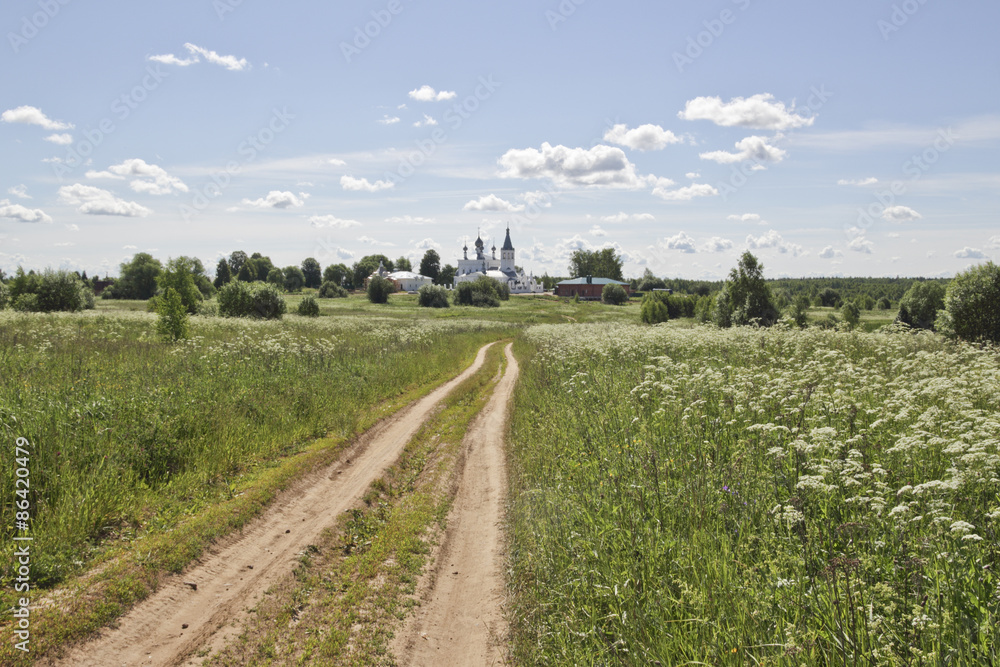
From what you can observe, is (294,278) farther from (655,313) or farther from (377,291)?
(655,313)

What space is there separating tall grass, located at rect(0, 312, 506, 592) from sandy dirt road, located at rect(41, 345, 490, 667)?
123 centimetres

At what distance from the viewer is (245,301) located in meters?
47.7

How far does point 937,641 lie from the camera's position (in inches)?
131

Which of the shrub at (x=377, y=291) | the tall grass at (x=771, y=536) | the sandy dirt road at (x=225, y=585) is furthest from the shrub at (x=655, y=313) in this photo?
the sandy dirt road at (x=225, y=585)

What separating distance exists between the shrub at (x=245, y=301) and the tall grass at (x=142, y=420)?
96.5 ft

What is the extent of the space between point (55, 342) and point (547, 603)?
1753 centimetres

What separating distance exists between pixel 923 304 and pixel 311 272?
540 feet

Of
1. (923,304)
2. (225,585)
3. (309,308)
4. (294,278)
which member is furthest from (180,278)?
(294,278)

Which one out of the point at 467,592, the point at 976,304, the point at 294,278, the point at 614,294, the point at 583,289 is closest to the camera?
the point at 467,592

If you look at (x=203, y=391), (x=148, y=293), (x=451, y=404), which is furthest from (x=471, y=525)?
(x=148, y=293)

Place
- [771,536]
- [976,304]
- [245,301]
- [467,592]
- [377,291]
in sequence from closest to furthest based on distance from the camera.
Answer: [771,536], [467,592], [976,304], [245,301], [377,291]

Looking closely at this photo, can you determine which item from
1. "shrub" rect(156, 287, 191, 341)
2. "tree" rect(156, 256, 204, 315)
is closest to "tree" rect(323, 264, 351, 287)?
"tree" rect(156, 256, 204, 315)

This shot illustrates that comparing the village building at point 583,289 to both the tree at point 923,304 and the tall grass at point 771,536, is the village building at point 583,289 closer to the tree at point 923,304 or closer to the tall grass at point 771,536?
the tree at point 923,304

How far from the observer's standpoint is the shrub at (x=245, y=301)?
4772 centimetres
